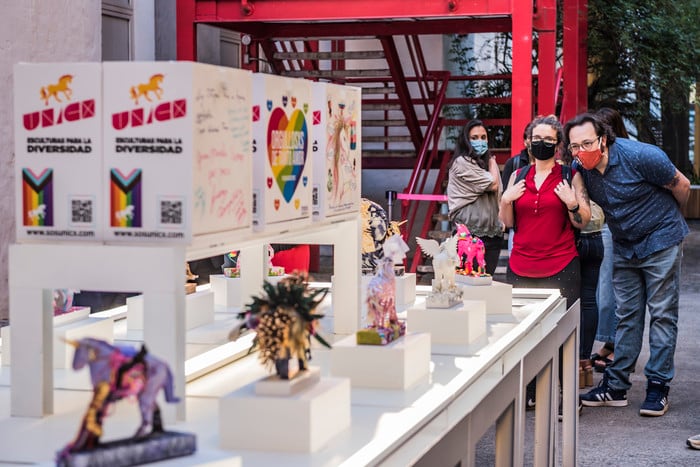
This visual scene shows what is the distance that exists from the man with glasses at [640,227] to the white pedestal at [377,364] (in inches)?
130

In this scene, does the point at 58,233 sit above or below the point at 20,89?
below

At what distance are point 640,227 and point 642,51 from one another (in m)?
11.7

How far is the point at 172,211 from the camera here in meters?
2.08

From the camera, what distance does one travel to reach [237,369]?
9.05 feet

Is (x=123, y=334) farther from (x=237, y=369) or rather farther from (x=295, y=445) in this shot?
(x=295, y=445)

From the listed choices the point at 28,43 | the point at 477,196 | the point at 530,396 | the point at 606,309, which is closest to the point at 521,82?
the point at 477,196

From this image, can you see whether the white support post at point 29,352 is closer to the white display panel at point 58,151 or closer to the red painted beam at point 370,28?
the white display panel at point 58,151

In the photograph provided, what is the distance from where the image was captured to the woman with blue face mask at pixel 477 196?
24.9 ft

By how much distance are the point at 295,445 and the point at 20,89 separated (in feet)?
2.73

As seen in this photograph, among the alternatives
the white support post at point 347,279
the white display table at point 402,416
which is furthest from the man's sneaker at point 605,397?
the white support post at point 347,279

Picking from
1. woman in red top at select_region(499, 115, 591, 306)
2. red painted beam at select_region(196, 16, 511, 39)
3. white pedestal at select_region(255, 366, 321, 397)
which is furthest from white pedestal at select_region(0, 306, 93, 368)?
red painted beam at select_region(196, 16, 511, 39)

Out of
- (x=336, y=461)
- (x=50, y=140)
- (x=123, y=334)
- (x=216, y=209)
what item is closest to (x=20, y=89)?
(x=50, y=140)

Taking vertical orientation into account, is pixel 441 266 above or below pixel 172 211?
below

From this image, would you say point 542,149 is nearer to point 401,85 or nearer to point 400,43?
point 401,85
